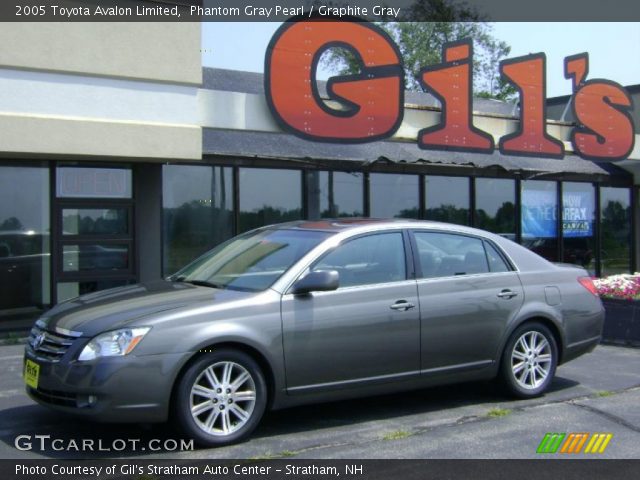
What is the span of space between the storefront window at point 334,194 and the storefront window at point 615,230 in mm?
7186

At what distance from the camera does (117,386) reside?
492cm

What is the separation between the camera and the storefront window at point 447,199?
14914mm

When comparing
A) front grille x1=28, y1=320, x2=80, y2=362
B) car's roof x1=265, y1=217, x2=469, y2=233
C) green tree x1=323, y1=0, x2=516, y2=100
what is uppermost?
green tree x1=323, y1=0, x2=516, y2=100

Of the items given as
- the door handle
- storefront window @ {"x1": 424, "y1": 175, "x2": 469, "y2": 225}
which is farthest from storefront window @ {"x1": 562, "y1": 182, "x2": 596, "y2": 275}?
the door handle

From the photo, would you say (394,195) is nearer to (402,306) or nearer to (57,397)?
(402,306)

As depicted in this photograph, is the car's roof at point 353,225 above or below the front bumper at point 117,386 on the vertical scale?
above

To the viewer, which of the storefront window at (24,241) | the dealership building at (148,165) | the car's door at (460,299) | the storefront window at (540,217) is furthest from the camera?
the storefront window at (540,217)

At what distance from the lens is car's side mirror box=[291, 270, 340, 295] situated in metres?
5.57

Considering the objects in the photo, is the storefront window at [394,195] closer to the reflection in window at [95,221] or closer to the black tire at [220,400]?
the reflection in window at [95,221]

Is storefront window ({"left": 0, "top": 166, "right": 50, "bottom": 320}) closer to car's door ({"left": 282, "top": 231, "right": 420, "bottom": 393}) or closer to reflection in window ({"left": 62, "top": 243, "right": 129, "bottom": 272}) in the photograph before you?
reflection in window ({"left": 62, "top": 243, "right": 129, "bottom": 272})

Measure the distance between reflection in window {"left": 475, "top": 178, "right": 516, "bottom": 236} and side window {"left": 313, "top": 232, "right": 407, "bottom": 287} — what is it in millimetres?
9612

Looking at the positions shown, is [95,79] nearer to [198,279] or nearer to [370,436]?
[198,279]

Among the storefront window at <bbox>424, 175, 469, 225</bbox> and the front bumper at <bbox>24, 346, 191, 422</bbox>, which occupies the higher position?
the storefront window at <bbox>424, 175, 469, 225</bbox>

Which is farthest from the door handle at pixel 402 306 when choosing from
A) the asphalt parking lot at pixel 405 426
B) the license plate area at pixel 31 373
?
the license plate area at pixel 31 373
